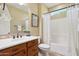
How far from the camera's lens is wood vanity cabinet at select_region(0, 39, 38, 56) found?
1.30m

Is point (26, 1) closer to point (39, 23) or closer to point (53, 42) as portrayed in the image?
point (39, 23)

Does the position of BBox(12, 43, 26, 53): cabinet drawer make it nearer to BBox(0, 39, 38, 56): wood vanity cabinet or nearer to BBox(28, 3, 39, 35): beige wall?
BBox(0, 39, 38, 56): wood vanity cabinet

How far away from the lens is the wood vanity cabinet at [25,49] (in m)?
1.30

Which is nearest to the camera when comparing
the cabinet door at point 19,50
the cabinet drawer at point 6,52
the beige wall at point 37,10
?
the cabinet drawer at point 6,52

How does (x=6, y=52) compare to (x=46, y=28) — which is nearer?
(x=6, y=52)

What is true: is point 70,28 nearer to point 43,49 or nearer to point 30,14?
point 43,49

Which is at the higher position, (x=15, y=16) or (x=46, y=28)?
(x=15, y=16)

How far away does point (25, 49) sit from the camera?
144cm

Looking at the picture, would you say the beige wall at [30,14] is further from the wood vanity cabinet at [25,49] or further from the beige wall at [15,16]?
the wood vanity cabinet at [25,49]

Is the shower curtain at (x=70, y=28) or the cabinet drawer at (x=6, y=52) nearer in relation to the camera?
the cabinet drawer at (x=6, y=52)

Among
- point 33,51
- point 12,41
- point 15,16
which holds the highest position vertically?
point 15,16

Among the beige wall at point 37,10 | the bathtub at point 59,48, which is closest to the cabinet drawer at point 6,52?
the beige wall at point 37,10

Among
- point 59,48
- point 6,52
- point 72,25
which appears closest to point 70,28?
point 72,25

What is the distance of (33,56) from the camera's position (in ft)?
4.63
